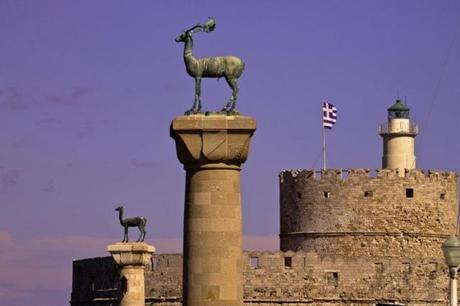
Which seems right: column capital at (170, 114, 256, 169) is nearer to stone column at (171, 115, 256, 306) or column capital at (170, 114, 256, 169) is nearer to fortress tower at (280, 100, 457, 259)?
stone column at (171, 115, 256, 306)

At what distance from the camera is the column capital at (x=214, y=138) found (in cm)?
1791

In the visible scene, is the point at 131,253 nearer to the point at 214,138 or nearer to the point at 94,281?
the point at 214,138

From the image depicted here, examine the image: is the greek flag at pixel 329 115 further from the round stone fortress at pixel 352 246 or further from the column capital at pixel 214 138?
the column capital at pixel 214 138

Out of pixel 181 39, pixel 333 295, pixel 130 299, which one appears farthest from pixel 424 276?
pixel 181 39

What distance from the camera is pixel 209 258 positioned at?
17.8 m

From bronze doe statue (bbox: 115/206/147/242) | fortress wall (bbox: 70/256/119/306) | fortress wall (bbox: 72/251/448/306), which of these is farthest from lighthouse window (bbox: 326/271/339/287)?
bronze doe statue (bbox: 115/206/147/242)

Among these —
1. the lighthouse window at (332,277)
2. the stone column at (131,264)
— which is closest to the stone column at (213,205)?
the stone column at (131,264)

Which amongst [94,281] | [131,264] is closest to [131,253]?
[131,264]

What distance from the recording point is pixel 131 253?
31.3 meters

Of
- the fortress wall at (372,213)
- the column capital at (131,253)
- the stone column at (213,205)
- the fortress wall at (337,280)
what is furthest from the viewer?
the fortress wall at (372,213)

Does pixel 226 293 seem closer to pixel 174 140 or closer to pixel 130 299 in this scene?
pixel 174 140

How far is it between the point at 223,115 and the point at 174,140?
63 cm

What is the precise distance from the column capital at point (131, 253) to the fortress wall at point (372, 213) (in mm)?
24196

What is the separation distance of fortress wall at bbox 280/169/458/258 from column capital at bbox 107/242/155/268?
2420 centimetres
